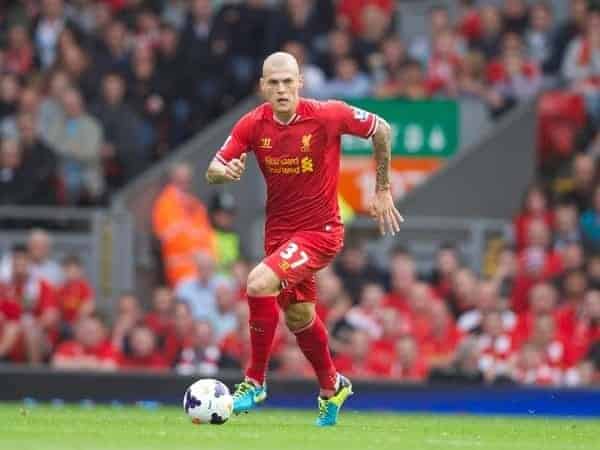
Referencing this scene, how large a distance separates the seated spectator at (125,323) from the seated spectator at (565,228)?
4.07 metres

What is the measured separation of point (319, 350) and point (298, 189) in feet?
3.44

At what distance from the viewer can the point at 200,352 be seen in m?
18.0

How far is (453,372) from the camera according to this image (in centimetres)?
1739

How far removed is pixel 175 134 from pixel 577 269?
5.17 meters

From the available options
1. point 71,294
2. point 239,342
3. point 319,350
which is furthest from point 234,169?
point 71,294

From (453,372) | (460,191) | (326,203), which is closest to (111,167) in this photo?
(460,191)

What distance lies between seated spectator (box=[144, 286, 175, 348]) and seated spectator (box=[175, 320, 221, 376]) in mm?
355

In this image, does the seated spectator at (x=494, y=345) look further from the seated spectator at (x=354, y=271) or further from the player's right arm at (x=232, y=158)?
the player's right arm at (x=232, y=158)

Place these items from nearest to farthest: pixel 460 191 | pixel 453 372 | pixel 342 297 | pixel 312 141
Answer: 1. pixel 312 141
2. pixel 453 372
3. pixel 342 297
4. pixel 460 191

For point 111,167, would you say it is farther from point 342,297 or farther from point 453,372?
point 453,372

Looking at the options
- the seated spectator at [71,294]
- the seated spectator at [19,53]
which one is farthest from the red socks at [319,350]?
the seated spectator at [19,53]

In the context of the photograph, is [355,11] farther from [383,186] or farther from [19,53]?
[383,186]

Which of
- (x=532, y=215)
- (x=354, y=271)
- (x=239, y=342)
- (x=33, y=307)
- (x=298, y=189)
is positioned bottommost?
(x=239, y=342)

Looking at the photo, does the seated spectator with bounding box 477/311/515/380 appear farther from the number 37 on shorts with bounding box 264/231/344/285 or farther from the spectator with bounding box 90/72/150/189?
the number 37 on shorts with bounding box 264/231/344/285
